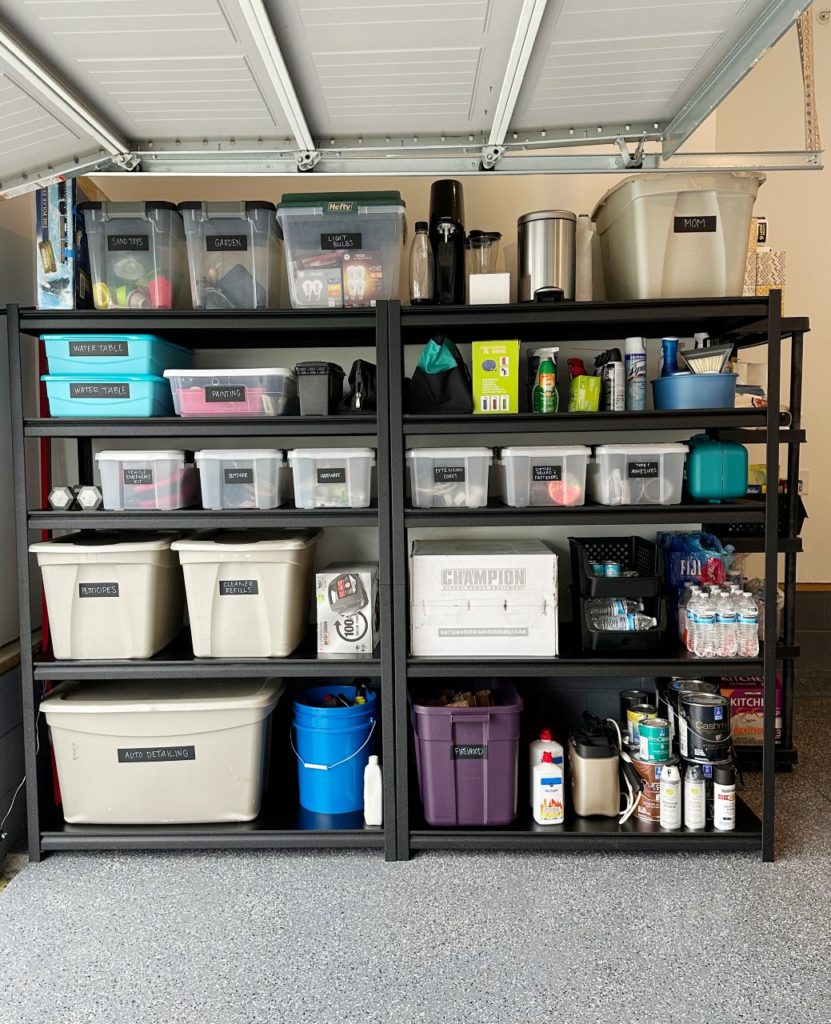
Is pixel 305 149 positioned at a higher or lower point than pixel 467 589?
higher

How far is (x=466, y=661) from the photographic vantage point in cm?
266

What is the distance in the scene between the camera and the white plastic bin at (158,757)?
2.68 m

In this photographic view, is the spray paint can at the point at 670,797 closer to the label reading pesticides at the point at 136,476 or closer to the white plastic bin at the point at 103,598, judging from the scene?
the white plastic bin at the point at 103,598

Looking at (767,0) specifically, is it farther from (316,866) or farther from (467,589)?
(316,866)

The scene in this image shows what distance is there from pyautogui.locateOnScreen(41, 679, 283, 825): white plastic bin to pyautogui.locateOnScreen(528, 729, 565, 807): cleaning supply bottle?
984 mm

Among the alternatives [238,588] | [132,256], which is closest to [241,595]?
[238,588]

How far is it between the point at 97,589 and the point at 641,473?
6.37ft

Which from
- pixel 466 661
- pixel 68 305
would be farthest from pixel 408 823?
pixel 68 305

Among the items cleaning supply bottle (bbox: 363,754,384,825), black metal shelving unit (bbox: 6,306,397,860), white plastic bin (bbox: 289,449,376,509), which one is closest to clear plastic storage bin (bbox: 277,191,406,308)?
black metal shelving unit (bbox: 6,306,397,860)

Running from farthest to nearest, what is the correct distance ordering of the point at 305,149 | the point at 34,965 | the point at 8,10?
the point at 305,149 < the point at 34,965 < the point at 8,10

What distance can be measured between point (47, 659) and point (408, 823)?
4.63 ft

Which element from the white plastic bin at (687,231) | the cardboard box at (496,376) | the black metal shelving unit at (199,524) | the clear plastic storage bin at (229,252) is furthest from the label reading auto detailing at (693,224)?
the clear plastic storage bin at (229,252)

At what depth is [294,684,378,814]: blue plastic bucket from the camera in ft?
9.01

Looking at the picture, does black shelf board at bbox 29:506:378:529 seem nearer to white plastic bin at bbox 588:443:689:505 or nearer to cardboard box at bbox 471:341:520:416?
cardboard box at bbox 471:341:520:416
